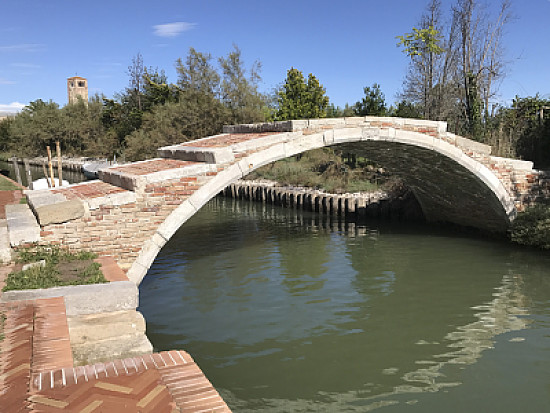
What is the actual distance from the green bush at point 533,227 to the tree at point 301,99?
1558 centimetres

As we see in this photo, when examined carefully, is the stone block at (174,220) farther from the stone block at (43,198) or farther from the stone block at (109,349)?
the stone block at (109,349)

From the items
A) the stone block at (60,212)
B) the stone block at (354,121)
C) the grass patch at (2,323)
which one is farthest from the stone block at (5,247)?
the stone block at (354,121)

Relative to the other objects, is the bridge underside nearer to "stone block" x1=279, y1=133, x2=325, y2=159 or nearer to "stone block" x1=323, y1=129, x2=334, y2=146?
"stone block" x1=323, y1=129, x2=334, y2=146

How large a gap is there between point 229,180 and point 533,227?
7859mm

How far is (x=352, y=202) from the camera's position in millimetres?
16156

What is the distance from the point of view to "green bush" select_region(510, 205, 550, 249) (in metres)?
11.0

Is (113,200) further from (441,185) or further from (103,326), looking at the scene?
(441,185)

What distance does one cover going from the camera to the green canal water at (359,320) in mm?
5348

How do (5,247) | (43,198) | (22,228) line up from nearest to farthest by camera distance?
1. (5,247)
2. (22,228)
3. (43,198)

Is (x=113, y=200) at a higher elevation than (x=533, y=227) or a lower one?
higher

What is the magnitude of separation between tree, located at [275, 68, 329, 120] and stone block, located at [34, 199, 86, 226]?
65.8ft

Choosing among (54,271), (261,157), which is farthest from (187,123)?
(54,271)

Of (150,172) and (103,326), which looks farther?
→ (150,172)

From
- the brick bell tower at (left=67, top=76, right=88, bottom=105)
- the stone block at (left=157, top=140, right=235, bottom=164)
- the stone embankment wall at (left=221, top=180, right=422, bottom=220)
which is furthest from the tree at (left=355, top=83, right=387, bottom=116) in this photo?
the brick bell tower at (left=67, top=76, right=88, bottom=105)
